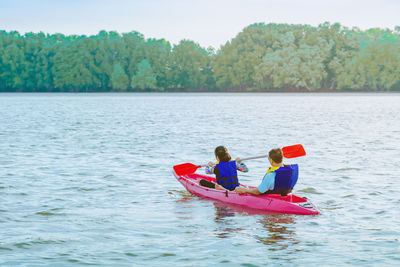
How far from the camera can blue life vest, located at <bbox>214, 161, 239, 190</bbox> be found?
1033cm

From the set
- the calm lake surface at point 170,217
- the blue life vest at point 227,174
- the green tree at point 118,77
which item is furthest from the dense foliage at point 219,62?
the blue life vest at point 227,174

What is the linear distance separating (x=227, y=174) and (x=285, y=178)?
4.67 ft

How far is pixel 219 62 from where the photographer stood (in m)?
104

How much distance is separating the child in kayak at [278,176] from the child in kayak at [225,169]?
78 cm

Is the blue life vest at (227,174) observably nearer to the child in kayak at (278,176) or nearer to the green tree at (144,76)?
the child in kayak at (278,176)

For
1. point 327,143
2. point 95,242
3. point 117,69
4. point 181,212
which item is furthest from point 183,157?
point 117,69

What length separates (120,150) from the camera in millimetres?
20344

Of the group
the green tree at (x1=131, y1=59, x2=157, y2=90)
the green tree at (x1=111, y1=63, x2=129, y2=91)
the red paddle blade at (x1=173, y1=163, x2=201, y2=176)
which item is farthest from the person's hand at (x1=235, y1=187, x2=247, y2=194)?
the green tree at (x1=131, y1=59, x2=157, y2=90)

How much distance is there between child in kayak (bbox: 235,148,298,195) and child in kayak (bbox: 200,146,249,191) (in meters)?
0.78

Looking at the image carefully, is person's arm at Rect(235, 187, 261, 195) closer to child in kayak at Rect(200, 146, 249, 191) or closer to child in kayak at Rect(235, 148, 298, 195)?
child in kayak at Rect(235, 148, 298, 195)

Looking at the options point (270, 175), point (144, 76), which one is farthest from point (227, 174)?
point (144, 76)

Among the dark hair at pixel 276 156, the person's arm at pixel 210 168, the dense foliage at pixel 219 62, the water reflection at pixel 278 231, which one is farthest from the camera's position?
the dense foliage at pixel 219 62

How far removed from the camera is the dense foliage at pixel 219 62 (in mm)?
95438

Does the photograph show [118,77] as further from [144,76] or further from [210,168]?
[210,168]
